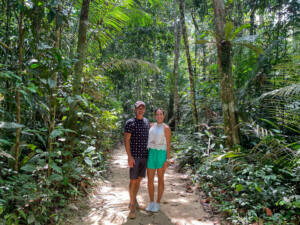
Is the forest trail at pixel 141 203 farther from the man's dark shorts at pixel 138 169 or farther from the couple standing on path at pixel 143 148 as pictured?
the man's dark shorts at pixel 138 169

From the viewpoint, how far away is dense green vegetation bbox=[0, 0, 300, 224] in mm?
2775

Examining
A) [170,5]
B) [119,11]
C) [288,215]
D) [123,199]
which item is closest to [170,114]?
[170,5]

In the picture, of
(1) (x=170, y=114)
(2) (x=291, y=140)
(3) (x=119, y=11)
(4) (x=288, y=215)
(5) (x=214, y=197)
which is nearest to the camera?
(4) (x=288, y=215)

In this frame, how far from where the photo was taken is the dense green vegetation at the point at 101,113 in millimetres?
2775

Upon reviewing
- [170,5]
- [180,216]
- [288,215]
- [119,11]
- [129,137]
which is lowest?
[180,216]

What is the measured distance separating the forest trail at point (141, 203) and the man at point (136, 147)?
11.1 inches

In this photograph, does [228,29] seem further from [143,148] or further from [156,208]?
[156,208]

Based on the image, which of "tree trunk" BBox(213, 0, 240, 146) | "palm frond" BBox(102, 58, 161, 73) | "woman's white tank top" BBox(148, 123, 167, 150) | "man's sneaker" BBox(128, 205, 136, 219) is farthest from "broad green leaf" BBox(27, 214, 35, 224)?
"palm frond" BBox(102, 58, 161, 73)

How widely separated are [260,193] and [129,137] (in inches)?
80.9

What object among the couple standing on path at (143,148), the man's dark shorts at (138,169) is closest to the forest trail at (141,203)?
the couple standing on path at (143,148)

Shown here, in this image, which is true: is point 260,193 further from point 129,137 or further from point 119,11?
point 119,11

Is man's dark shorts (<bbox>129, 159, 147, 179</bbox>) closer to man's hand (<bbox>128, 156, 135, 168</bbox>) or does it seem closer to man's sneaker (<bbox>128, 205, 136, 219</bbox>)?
man's hand (<bbox>128, 156, 135, 168</bbox>)

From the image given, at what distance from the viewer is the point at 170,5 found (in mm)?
12992

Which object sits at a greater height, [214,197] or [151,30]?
[151,30]
